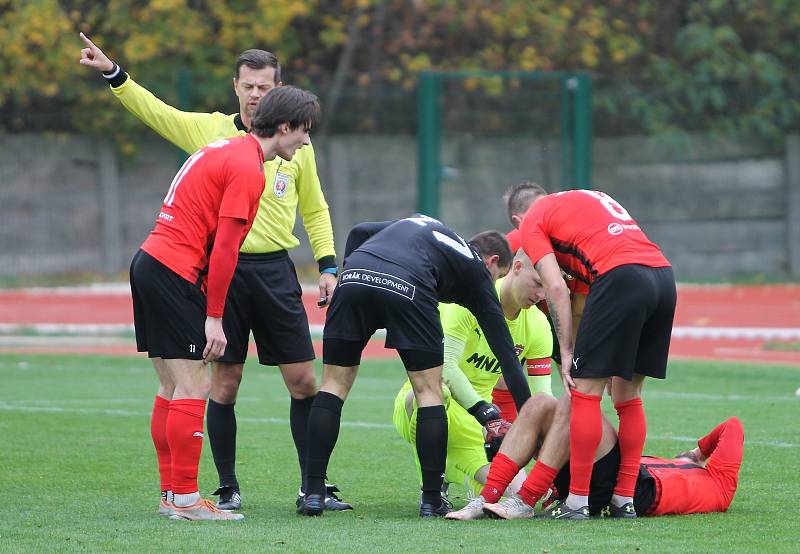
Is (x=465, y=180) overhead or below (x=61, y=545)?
overhead

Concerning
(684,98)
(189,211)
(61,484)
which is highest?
(684,98)

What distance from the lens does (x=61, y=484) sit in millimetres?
7145

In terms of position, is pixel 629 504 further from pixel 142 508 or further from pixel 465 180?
pixel 465 180

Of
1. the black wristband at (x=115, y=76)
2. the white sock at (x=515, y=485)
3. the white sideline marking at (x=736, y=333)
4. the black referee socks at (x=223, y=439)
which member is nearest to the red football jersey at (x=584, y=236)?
the white sock at (x=515, y=485)

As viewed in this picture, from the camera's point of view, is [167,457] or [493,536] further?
[167,457]

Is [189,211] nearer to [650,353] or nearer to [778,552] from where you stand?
[650,353]

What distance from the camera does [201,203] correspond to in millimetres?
6062

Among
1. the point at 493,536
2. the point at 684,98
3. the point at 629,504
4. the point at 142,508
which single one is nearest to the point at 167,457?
the point at 142,508

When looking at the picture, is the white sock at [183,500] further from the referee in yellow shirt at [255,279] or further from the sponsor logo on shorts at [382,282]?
the sponsor logo on shorts at [382,282]

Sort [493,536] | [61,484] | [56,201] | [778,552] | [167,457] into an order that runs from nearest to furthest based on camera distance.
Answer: [778,552] → [493,536] → [167,457] → [61,484] → [56,201]

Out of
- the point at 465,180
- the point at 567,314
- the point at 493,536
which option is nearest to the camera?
the point at 493,536

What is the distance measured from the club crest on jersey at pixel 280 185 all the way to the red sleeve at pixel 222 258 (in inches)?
37.9

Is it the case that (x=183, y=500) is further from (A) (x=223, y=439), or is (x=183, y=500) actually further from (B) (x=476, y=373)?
(B) (x=476, y=373)

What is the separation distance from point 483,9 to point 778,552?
20530mm
